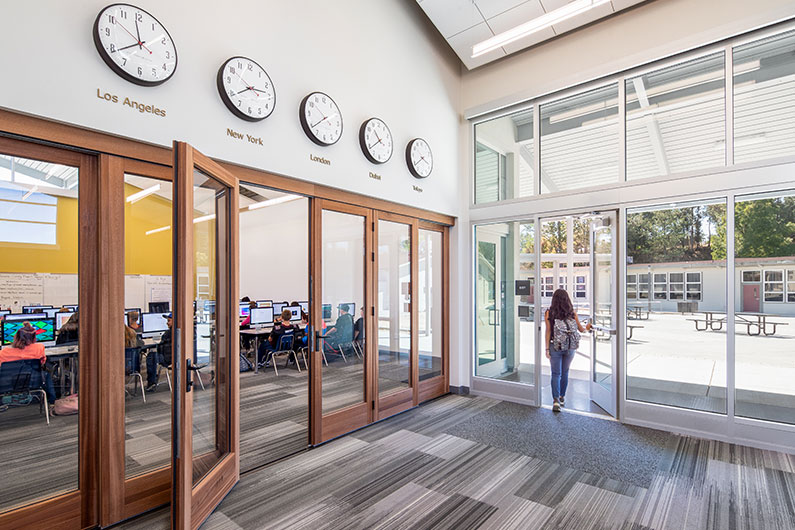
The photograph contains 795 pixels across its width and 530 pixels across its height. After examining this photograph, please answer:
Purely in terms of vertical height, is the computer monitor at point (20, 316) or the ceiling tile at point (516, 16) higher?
the ceiling tile at point (516, 16)

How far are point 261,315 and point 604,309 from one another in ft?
17.9

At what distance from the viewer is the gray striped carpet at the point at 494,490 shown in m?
2.63

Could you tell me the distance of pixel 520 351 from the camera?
5.40m

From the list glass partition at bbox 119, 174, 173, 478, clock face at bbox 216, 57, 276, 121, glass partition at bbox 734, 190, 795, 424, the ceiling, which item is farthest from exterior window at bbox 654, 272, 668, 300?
glass partition at bbox 119, 174, 173, 478

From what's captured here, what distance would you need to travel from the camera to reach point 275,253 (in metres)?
9.98

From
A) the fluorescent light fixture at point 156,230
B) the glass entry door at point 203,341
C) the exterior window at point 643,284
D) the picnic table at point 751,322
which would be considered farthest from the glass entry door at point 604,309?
the fluorescent light fixture at point 156,230

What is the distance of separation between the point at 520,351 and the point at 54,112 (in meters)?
5.10

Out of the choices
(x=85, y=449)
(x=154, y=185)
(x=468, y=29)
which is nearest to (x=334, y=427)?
(x=85, y=449)

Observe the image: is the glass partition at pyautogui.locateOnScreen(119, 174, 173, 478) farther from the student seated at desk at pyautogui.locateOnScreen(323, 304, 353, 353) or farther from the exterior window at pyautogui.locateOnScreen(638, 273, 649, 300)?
the exterior window at pyautogui.locateOnScreen(638, 273, 649, 300)

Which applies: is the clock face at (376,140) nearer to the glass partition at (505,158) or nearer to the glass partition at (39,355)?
the glass partition at (505,158)

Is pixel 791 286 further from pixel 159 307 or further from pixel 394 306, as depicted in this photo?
pixel 159 307

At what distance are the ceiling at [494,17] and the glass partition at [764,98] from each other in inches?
49.4

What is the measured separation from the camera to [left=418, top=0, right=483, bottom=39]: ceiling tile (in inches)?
178

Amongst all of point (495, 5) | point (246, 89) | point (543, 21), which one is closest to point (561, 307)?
point (543, 21)
